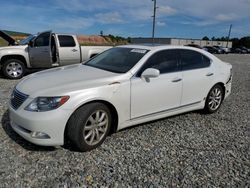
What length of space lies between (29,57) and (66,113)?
21.7ft

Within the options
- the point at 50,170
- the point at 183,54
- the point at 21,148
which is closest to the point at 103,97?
the point at 50,170

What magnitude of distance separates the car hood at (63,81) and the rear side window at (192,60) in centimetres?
158

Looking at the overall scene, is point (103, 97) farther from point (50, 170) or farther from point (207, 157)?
point (207, 157)

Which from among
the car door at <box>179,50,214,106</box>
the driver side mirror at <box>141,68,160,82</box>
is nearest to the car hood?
the driver side mirror at <box>141,68,160,82</box>

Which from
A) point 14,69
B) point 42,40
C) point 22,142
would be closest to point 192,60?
point 22,142

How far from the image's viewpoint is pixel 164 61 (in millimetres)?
4090

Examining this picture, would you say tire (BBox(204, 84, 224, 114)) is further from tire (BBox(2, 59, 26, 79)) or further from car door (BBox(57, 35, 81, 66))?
tire (BBox(2, 59, 26, 79))

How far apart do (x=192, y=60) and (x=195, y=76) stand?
352mm

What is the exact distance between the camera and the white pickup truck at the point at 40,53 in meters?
8.36

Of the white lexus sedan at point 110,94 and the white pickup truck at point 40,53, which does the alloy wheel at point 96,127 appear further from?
the white pickup truck at point 40,53

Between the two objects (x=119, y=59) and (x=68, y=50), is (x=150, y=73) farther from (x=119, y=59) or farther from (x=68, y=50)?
(x=68, y=50)

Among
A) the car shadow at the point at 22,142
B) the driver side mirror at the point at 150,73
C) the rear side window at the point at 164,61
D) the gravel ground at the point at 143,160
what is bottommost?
the gravel ground at the point at 143,160

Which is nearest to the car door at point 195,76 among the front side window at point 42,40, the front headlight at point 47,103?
the front headlight at point 47,103

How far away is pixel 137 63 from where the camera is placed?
3729 millimetres
